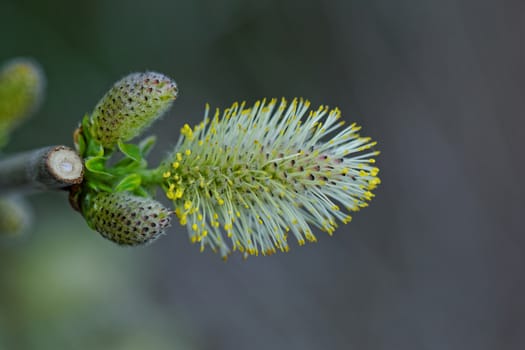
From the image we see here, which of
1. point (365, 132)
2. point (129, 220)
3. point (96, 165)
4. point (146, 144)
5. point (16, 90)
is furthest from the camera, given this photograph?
point (365, 132)

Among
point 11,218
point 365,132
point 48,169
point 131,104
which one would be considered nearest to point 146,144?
point 131,104

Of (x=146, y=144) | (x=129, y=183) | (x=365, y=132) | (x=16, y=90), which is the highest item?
(x=16, y=90)

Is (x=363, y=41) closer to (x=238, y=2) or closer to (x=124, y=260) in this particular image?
(x=238, y=2)

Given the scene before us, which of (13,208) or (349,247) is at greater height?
(13,208)

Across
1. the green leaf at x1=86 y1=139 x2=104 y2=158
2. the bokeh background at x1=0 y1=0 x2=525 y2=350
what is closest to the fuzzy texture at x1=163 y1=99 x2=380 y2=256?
the green leaf at x1=86 y1=139 x2=104 y2=158

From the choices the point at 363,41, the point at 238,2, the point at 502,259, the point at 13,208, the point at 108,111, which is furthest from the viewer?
the point at 502,259

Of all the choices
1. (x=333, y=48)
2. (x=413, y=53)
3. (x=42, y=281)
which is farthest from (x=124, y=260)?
(x=413, y=53)

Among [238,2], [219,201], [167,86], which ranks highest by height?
[238,2]

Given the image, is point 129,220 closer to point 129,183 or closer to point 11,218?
point 129,183
